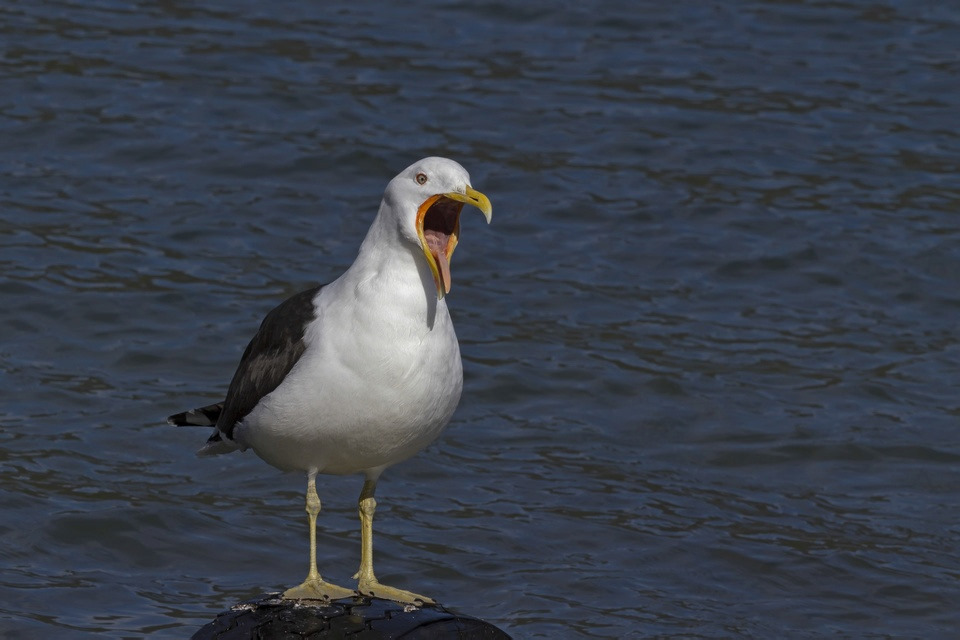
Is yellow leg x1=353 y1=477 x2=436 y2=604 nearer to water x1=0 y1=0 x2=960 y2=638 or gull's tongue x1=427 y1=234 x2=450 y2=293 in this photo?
gull's tongue x1=427 y1=234 x2=450 y2=293

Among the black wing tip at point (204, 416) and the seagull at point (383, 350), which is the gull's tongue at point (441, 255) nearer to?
the seagull at point (383, 350)

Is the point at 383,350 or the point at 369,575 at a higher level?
the point at 383,350

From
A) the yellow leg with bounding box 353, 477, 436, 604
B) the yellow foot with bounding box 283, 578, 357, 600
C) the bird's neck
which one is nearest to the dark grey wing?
the bird's neck

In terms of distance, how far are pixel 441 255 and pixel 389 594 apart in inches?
70.2

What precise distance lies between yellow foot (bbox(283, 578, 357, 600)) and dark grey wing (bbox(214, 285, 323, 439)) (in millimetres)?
899

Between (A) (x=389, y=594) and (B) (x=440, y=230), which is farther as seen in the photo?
(A) (x=389, y=594)

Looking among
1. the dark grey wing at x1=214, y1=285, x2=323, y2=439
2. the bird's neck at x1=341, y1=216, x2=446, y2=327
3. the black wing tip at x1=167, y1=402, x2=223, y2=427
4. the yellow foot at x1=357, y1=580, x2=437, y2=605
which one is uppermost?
the bird's neck at x1=341, y1=216, x2=446, y2=327

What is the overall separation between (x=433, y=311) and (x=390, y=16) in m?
12.8

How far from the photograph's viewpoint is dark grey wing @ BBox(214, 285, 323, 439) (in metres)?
7.98

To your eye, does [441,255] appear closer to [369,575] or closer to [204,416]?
[369,575]

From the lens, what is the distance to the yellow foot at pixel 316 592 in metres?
7.94

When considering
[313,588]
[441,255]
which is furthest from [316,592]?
[441,255]

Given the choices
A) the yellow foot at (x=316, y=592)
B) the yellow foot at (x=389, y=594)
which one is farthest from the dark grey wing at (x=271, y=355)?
the yellow foot at (x=389, y=594)

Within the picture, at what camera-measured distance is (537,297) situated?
1452cm
